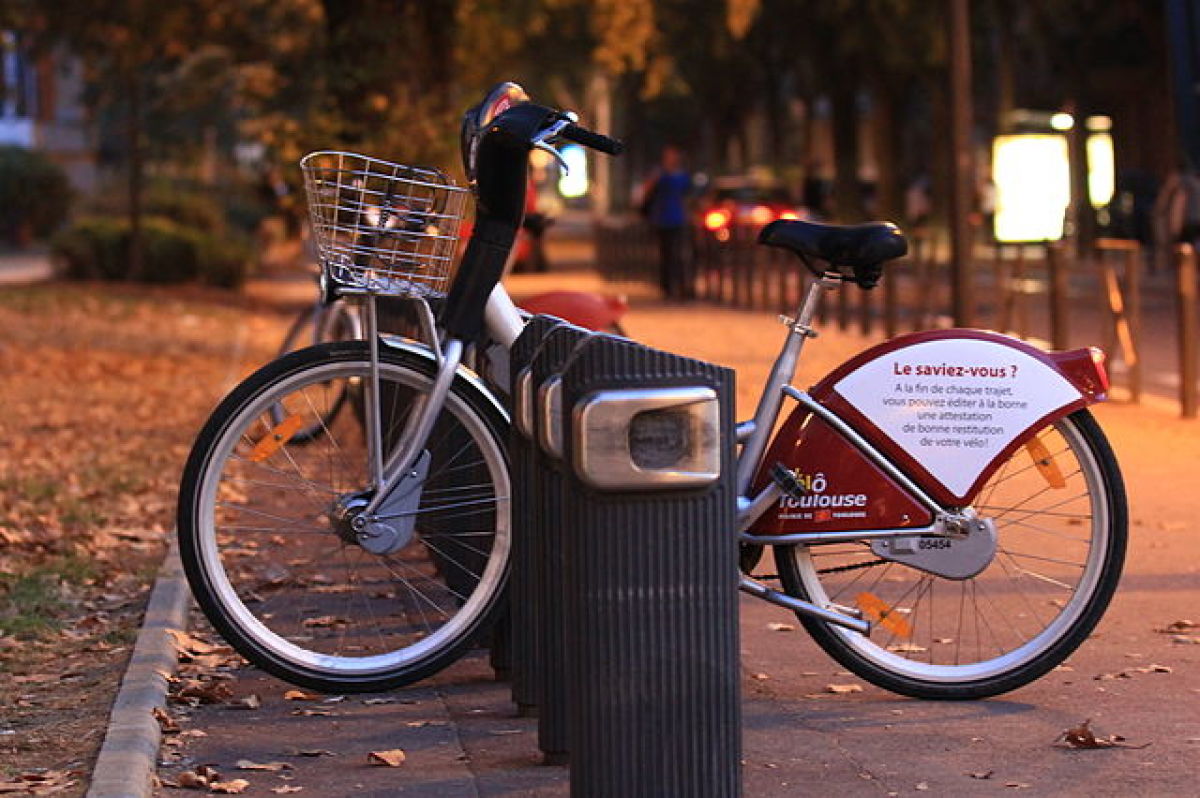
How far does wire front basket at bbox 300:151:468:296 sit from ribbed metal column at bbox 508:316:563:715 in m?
0.39

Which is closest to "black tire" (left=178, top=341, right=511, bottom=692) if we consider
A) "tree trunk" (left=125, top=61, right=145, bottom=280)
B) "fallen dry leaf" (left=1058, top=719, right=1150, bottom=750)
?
"fallen dry leaf" (left=1058, top=719, right=1150, bottom=750)

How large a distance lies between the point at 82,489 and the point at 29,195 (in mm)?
41672

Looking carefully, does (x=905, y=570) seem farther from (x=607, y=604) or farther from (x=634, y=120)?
(x=634, y=120)

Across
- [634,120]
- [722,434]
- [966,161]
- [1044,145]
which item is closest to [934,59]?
[1044,145]

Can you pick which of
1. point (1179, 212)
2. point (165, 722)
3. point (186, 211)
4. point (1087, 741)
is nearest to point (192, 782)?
point (165, 722)

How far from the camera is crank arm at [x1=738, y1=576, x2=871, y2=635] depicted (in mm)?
5895

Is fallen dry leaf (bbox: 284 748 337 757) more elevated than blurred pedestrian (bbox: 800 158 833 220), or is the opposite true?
blurred pedestrian (bbox: 800 158 833 220)

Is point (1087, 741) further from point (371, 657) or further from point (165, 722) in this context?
point (165, 722)

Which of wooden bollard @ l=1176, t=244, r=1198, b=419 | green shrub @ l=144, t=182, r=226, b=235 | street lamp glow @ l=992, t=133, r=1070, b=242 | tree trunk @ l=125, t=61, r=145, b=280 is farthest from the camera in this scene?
green shrub @ l=144, t=182, r=226, b=235

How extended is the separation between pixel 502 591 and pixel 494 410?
1.51ft

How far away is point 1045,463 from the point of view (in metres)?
6.15

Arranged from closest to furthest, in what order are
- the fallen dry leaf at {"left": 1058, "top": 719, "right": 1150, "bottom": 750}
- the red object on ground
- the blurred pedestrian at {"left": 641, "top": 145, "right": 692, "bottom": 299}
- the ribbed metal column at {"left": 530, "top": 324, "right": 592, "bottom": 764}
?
1. the ribbed metal column at {"left": 530, "top": 324, "right": 592, "bottom": 764}
2. the fallen dry leaf at {"left": 1058, "top": 719, "right": 1150, "bottom": 750}
3. the red object on ground
4. the blurred pedestrian at {"left": 641, "top": 145, "right": 692, "bottom": 299}

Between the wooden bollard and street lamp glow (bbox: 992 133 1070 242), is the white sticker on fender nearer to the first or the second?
the wooden bollard

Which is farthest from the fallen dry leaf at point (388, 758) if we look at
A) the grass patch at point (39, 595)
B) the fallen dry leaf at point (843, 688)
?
the grass patch at point (39, 595)
